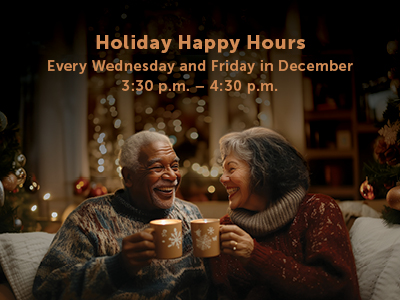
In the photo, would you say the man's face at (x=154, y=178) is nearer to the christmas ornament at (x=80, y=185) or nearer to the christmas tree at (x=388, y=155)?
the christmas ornament at (x=80, y=185)

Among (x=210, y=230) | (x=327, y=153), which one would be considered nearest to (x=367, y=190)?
(x=327, y=153)

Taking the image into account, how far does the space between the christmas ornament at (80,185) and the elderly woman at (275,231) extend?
62cm

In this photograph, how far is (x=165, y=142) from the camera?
1356 millimetres

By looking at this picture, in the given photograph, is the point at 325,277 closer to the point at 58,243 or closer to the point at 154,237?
the point at 154,237

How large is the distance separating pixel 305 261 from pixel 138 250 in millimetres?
610

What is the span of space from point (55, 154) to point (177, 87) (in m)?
0.64

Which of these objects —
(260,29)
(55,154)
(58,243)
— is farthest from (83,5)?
(58,243)

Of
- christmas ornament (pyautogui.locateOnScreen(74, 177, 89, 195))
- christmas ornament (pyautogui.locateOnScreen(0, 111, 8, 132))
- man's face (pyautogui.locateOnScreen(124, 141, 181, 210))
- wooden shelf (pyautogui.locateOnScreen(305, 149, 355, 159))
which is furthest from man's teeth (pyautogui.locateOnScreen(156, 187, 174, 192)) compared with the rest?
christmas ornament (pyautogui.locateOnScreen(0, 111, 8, 132))

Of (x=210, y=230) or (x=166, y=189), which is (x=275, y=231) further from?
(x=166, y=189)

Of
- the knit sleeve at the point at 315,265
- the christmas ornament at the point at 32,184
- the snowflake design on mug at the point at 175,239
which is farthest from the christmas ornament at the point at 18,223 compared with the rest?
the knit sleeve at the point at 315,265

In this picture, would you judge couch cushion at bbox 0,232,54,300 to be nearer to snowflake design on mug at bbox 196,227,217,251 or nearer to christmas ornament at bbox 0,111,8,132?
christmas ornament at bbox 0,111,8,132

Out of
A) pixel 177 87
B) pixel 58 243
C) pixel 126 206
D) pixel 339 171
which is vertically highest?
pixel 177 87

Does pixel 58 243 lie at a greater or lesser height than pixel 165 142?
lesser

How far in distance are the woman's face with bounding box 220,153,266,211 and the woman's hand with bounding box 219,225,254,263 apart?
13 centimetres
